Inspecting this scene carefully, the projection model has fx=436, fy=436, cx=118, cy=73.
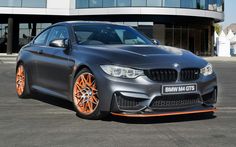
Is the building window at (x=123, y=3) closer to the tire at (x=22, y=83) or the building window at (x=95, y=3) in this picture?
the building window at (x=95, y=3)

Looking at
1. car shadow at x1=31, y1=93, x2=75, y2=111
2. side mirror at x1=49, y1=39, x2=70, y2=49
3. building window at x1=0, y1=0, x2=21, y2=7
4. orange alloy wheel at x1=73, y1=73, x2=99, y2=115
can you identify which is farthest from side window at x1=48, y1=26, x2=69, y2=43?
building window at x1=0, y1=0, x2=21, y2=7

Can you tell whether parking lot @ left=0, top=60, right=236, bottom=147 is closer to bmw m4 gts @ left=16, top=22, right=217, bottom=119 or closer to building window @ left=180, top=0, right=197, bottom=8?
bmw m4 gts @ left=16, top=22, right=217, bottom=119

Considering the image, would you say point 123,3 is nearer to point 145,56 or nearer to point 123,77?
point 145,56

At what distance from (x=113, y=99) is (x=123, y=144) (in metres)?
1.08

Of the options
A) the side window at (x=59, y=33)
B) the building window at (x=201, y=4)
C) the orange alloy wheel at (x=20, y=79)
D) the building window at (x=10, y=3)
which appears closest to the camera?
Answer: the side window at (x=59, y=33)

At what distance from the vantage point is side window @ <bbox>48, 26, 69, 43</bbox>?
24.2 feet

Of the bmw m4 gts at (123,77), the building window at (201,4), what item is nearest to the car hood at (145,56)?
the bmw m4 gts at (123,77)

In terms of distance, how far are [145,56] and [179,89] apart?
0.65 m

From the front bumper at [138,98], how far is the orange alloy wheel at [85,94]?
242mm

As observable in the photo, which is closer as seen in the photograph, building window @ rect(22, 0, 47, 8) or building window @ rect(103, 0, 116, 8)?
Answer: building window @ rect(103, 0, 116, 8)

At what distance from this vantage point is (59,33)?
25.0 ft

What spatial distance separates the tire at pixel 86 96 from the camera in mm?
6086

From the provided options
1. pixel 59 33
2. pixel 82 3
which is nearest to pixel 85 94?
pixel 59 33

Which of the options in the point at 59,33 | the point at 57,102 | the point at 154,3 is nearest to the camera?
the point at 59,33
